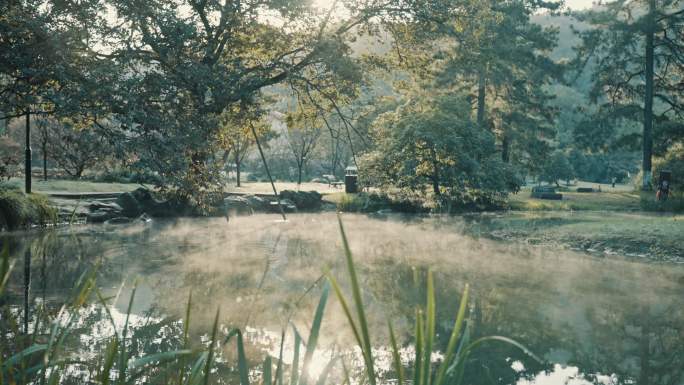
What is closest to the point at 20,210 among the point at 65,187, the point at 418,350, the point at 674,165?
the point at 65,187

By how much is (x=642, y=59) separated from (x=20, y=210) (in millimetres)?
30918

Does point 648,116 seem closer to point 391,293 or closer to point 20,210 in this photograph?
point 391,293

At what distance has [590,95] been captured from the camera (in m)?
33.9

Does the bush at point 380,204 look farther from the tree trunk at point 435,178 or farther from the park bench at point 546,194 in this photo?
the park bench at point 546,194

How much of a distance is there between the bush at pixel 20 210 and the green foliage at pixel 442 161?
14.2 meters

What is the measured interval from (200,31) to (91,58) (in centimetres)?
221

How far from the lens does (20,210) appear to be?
58.1 ft

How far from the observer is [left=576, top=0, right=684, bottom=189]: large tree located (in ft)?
100

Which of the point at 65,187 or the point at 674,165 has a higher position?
the point at 674,165

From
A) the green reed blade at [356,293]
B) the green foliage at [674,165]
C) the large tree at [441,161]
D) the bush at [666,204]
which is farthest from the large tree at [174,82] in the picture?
the green foliage at [674,165]

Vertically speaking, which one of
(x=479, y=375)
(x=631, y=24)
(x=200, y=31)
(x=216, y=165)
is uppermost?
(x=631, y=24)

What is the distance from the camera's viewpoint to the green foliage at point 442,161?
28.5 meters

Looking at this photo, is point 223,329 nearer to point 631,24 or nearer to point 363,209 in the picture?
point 363,209

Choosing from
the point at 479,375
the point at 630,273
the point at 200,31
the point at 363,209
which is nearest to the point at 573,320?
the point at 479,375
